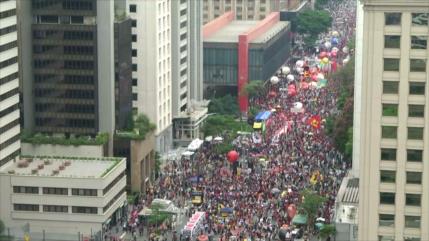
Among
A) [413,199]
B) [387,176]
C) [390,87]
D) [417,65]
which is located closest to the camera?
[417,65]

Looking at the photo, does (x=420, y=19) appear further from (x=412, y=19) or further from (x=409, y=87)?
(x=409, y=87)

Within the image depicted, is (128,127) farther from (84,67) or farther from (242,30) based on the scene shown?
(242,30)

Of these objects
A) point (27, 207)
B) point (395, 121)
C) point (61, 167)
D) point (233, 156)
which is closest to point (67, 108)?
point (61, 167)

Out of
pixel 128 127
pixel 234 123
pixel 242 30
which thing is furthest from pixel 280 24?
pixel 128 127

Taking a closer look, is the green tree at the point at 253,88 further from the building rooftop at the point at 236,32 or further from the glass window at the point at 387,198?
the glass window at the point at 387,198

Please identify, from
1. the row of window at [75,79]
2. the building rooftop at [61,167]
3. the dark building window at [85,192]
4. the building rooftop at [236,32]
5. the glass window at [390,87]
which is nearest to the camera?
the glass window at [390,87]

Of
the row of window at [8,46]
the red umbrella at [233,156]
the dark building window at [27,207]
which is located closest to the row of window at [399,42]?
the row of window at [8,46]

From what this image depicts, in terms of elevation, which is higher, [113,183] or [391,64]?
[391,64]

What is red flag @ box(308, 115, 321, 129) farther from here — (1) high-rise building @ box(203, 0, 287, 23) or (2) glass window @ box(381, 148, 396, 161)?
(1) high-rise building @ box(203, 0, 287, 23)
